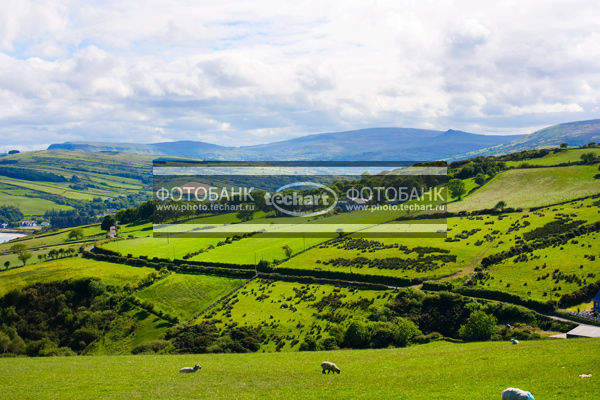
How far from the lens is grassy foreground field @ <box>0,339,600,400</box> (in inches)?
692

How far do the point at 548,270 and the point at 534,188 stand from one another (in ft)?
218

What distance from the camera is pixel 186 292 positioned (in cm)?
6769

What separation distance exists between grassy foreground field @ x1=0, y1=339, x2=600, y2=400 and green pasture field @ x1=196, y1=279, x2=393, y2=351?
72.7 feet

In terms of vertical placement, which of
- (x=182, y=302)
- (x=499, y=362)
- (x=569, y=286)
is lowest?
(x=182, y=302)

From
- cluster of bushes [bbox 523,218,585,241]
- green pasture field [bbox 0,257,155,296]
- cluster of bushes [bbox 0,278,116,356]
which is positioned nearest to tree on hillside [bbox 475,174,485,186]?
cluster of bushes [bbox 523,218,585,241]

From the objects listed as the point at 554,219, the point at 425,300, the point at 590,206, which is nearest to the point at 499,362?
the point at 425,300

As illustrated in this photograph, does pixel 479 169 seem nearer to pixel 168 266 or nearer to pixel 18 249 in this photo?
pixel 168 266

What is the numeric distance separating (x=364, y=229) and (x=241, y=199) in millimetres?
56514

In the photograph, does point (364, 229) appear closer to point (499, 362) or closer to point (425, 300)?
point (425, 300)

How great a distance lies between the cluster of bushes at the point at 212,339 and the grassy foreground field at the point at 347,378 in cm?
1712

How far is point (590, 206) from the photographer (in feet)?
280

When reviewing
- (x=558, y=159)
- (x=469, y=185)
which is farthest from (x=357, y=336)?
(x=558, y=159)

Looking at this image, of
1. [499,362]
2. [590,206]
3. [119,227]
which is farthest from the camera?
[119,227]

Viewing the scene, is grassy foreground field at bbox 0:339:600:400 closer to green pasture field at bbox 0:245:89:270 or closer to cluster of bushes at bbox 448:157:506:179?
green pasture field at bbox 0:245:89:270
